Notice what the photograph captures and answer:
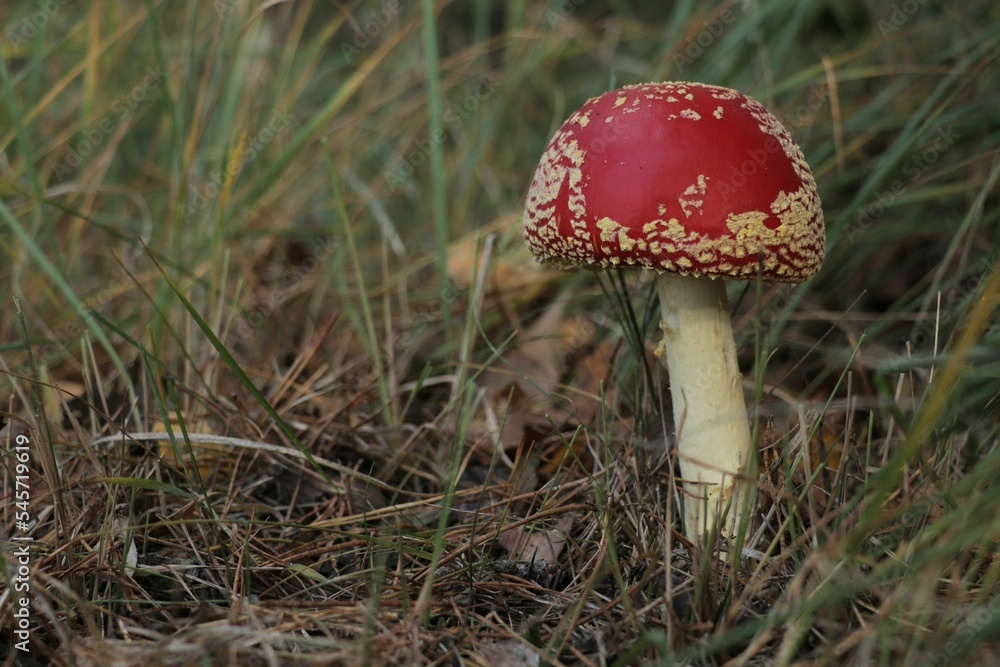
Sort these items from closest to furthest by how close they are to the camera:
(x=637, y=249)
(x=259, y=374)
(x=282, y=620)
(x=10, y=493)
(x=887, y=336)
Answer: (x=282, y=620)
(x=637, y=249)
(x=10, y=493)
(x=259, y=374)
(x=887, y=336)

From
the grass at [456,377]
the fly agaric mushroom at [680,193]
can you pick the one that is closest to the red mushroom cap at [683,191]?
the fly agaric mushroom at [680,193]

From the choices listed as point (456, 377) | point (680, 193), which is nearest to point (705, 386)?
point (680, 193)

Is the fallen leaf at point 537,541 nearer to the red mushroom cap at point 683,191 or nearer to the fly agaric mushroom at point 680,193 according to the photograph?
the fly agaric mushroom at point 680,193

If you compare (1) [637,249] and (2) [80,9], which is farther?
(2) [80,9]

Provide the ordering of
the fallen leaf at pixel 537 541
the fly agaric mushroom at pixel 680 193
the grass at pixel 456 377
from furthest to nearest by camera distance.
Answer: the fallen leaf at pixel 537 541
the fly agaric mushroom at pixel 680 193
the grass at pixel 456 377

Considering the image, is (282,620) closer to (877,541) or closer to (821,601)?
(821,601)

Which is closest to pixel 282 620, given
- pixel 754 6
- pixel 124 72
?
pixel 754 6

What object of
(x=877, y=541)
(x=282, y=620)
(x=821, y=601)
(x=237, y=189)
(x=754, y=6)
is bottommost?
(x=282, y=620)

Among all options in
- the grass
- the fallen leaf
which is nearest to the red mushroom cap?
the grass
